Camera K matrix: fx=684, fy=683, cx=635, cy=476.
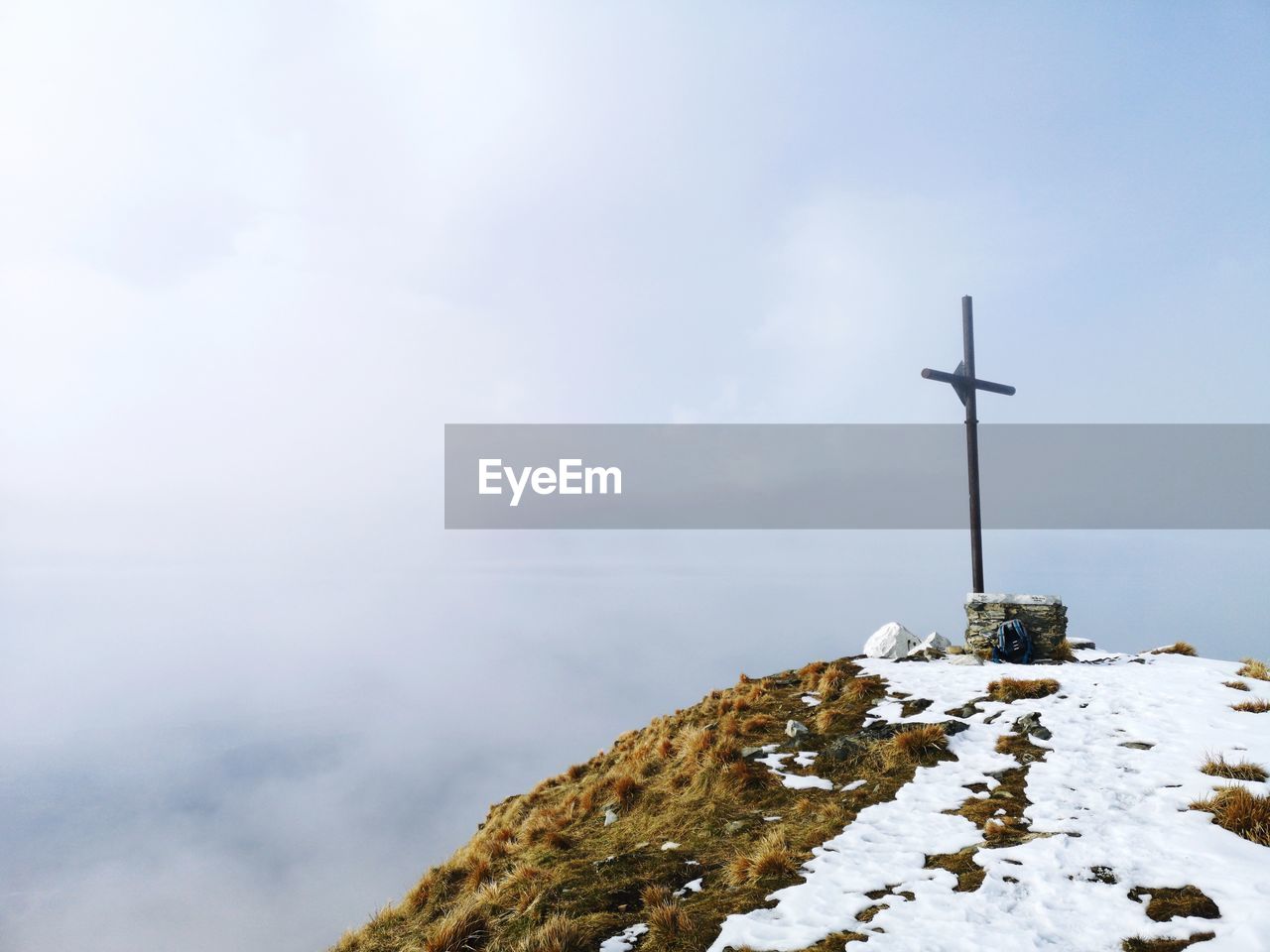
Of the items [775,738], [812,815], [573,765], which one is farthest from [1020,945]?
[573,765]

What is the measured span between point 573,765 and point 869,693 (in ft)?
25.3

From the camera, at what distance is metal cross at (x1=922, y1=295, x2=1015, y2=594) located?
19031 millimetres

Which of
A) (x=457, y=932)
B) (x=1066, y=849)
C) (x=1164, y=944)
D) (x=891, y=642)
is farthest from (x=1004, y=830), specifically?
(x=891, y=642)

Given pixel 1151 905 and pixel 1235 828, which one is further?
pixel 1235 828

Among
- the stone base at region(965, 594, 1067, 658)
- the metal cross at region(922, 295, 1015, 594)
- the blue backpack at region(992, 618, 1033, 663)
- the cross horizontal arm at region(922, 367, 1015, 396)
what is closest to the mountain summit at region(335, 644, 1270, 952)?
the blue backpack at region(992, 618, 1033, 663)

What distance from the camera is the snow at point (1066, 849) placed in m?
6.11

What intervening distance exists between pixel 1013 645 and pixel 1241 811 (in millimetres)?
9648

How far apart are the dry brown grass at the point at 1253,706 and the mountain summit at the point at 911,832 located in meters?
0.02

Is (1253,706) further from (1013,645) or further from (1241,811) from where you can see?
(1013,645)

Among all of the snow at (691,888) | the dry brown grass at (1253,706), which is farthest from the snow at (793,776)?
the dry brown grass at (1253,706)

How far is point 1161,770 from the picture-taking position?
9.21 m

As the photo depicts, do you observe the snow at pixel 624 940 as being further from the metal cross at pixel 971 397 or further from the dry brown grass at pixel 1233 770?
the metal cross at pixel 971 397

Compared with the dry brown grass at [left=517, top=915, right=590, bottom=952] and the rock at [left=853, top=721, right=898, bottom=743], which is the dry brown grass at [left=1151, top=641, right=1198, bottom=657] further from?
the dry brown grass at [left=517, top=915, right=590, bottom=952]

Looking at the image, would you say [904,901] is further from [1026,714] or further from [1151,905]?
[1026,714]
